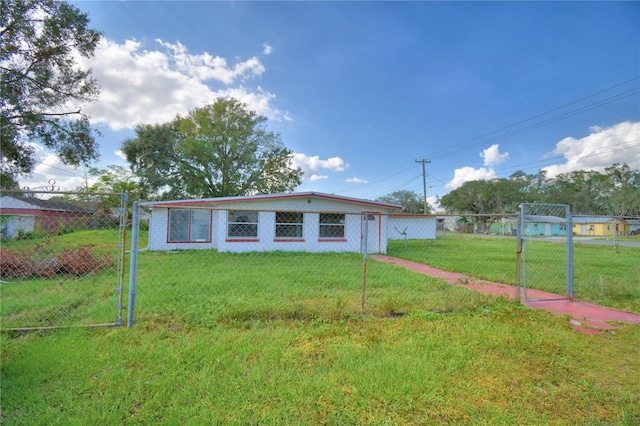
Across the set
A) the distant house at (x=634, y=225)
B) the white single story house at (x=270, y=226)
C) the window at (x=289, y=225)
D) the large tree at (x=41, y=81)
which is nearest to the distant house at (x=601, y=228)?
the distant house at (x=634, y=225)

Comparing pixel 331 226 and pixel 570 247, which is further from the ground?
pixel 331 226

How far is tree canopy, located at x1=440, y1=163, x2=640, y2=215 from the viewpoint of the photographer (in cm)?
4441

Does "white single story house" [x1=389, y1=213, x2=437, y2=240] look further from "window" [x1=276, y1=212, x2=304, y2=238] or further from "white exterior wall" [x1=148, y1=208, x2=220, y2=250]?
"white exterior wall" [x1=148, y1=208, x2=220, y2=250]

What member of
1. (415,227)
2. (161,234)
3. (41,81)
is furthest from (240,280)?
(415,227)

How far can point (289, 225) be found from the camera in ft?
40.7

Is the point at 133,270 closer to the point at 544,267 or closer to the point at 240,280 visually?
the point at 240,280

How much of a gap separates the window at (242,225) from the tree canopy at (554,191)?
4730 cm

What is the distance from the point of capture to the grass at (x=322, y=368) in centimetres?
204

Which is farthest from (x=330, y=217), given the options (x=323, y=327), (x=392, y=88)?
(x=323, y=327)

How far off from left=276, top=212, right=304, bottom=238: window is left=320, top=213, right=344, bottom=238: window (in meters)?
1.06

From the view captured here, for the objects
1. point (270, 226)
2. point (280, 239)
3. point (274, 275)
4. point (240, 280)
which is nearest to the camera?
point (240, 280)

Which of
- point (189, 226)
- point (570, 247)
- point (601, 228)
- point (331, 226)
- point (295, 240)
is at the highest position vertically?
point (601, 228)

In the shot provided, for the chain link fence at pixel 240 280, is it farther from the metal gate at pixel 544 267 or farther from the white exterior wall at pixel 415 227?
the white exterior wall at pixel 415 227

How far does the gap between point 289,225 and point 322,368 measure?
32.6 ft
